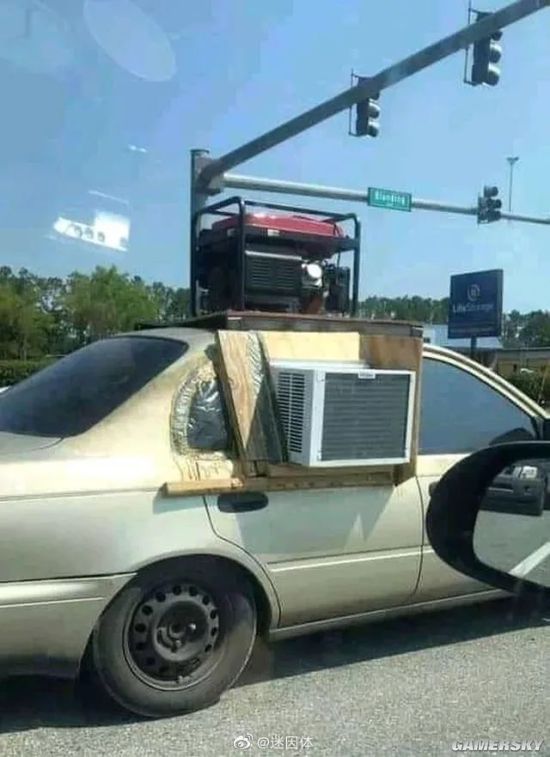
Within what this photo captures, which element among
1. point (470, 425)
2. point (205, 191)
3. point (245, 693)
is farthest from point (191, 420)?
point (205, 191)

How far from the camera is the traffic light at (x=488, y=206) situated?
62.7ft

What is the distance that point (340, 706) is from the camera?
375 centimetres

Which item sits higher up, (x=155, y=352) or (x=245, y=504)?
(x=155, y=352)

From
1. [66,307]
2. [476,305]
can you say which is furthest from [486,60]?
[66,307]

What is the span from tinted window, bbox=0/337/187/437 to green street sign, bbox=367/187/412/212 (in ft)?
42.5

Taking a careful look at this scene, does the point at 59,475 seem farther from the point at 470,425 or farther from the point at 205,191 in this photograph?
the point at 205,191

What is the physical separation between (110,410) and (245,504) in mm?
681

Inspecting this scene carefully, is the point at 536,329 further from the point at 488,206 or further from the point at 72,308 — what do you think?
the point at 488,206

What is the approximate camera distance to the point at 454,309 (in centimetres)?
2773

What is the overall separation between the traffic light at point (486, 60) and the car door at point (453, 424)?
8.52 metres

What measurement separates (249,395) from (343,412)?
42 centimetres

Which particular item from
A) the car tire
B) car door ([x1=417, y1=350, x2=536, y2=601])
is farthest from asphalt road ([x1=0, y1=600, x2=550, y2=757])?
car door ([x1=417, y1=350, x2=536, y2=601])

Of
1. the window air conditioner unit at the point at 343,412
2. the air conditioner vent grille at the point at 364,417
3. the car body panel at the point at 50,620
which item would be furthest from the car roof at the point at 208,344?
the car body panel at the point at 50,620

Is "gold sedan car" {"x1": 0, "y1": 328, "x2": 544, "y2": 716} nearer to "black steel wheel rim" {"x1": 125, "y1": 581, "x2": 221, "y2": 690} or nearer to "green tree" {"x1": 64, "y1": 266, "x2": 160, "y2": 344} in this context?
"black steel wheel rim" {"x1": 125, "y1": 581, "x2": 221, "y2": 690}
